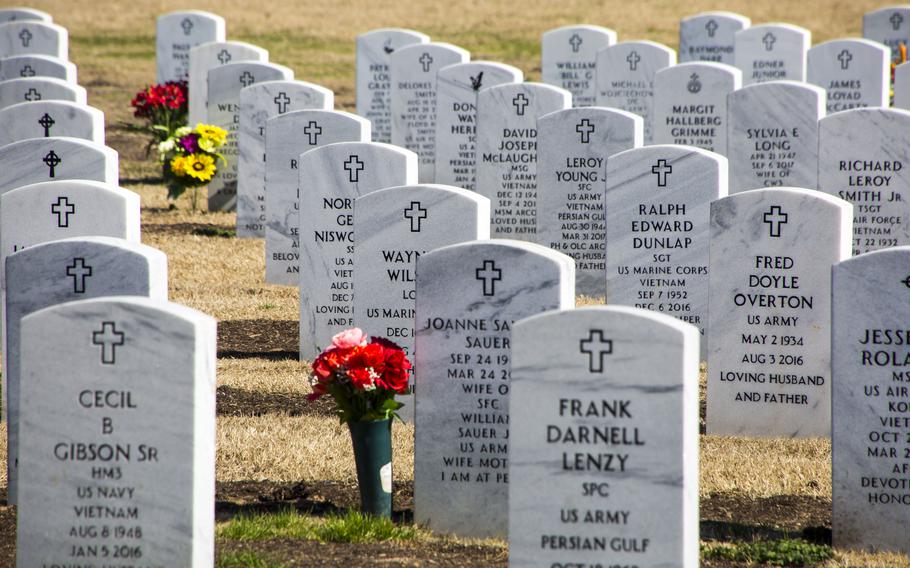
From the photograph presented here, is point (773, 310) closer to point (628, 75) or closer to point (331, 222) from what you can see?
point (331, 222)

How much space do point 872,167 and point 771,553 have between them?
5174 mm

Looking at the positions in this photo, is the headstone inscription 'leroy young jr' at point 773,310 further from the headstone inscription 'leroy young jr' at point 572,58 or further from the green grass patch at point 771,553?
the headstone inscription 'leroy young jr' at point 572,58

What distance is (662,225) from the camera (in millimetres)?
9680

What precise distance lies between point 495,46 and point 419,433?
70.6ft

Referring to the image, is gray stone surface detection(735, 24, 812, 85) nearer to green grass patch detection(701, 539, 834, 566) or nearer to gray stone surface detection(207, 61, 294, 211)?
gray stone surface detection(207, 61, 294, 211)

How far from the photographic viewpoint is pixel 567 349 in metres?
5.34

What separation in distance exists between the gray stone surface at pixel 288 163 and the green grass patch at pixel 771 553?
20.7 feet

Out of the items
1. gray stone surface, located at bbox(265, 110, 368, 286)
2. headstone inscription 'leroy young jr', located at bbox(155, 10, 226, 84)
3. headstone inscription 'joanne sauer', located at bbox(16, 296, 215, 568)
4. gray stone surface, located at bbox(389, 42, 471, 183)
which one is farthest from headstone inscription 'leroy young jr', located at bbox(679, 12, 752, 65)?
headstone inscription 'joanne sauer', located at bbox(16, 296, 215, 568)

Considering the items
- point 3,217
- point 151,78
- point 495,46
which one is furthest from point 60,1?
point 3,217

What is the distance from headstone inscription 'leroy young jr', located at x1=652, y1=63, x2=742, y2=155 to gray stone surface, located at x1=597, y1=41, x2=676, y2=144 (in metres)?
2.68

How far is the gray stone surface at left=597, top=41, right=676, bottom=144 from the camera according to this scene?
16531 mm

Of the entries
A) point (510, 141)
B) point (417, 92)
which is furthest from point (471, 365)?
point (417, 92)

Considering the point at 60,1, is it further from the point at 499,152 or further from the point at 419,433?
the point at 419,433

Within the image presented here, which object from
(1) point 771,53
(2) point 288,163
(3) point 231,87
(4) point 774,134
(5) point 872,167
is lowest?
(5) point 872,167
